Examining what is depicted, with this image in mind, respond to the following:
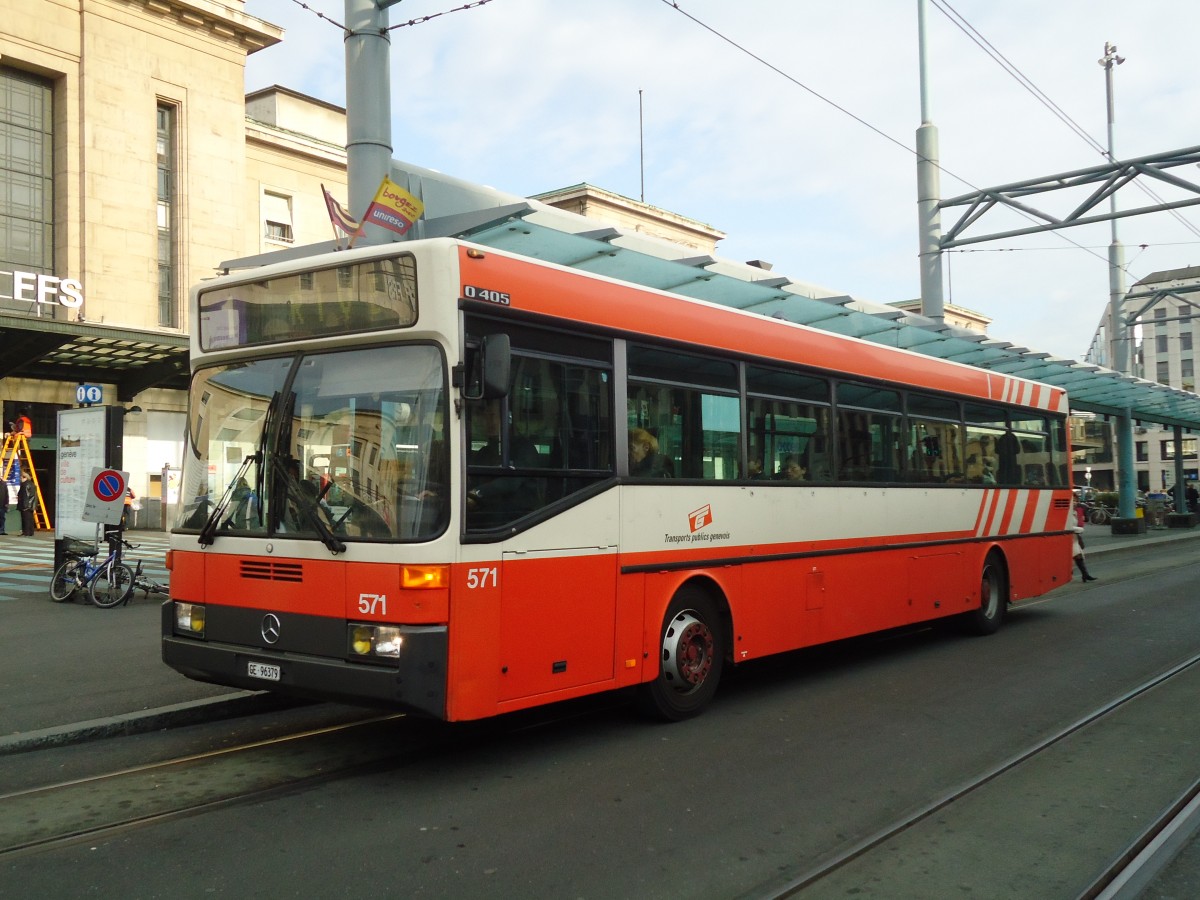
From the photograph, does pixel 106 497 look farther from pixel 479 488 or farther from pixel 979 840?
pixel 979 840

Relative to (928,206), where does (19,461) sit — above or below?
below

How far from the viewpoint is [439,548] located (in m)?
5.74

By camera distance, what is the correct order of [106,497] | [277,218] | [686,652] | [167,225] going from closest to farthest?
[686,652] < [106,497] < [167,225] < [277,218]

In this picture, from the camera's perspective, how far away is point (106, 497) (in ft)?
46.9

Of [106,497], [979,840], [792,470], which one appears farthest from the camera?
[106,497]

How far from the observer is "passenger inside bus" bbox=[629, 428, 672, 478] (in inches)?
283

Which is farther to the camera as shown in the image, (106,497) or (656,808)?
(106,497)

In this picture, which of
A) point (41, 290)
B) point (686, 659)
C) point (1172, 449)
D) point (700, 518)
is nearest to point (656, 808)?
point (686, 659)

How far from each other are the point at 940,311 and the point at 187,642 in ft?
51.9

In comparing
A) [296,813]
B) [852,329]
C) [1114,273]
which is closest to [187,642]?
[296,813]

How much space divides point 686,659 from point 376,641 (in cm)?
263

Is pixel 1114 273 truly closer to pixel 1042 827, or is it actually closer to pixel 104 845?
pixel 1042 827

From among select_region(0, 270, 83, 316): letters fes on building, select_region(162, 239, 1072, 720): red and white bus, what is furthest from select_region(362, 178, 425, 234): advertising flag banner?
select_region(0, 270, 83, 316): letters fes on building

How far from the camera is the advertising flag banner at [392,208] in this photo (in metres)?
8.62
